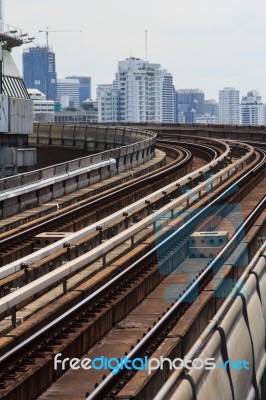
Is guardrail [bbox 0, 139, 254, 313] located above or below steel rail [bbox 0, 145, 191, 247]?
above

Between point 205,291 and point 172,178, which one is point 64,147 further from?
point 205,291

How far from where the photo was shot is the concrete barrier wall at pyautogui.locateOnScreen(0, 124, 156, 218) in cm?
3753

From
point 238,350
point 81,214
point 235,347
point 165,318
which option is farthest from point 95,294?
point 81,214

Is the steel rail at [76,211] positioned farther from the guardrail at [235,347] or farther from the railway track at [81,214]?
the guardrail at [235,347]

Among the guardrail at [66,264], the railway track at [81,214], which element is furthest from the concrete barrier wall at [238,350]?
the railway track at [81,214]

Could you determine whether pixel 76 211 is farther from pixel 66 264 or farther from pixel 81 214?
pixel 66 264

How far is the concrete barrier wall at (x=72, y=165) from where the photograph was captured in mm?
37531

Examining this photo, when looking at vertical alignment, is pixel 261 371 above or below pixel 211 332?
below

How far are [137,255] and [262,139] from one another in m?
65.7

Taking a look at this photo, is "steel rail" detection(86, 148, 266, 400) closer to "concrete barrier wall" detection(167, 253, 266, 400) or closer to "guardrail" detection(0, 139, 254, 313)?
"guardrail" detection(0, 139, 254, 313)

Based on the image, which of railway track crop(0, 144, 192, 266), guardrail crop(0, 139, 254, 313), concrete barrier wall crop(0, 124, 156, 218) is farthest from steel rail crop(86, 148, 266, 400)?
concrete barrier wall crop(0, 124, 156, 218)

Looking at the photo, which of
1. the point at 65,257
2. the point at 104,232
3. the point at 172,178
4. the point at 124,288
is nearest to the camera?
the point at 124,288

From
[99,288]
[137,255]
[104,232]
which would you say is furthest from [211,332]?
[104,232]

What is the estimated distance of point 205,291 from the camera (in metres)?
20.0
